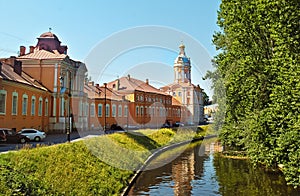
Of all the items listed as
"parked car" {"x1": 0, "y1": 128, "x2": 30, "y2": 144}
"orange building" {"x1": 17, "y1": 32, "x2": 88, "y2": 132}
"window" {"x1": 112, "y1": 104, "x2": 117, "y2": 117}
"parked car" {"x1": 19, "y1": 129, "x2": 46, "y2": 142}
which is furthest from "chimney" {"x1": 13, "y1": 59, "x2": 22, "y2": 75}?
"window" {"x1": 112, "y1": 104, "x2": 117, "y2": 117}

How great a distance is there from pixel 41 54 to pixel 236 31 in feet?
86.3

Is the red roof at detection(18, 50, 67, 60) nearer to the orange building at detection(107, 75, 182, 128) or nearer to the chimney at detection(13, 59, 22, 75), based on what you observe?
the chimney at detection(13, 59, 22, 75)

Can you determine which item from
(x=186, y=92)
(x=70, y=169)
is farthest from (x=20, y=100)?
(x=186, y=92)

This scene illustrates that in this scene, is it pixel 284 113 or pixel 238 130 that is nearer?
pixel 284 113

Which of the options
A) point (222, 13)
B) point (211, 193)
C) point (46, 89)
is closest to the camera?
point (211, 193)

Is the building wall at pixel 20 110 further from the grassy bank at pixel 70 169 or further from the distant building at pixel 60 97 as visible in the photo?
the grassy bank at pixel 70 169

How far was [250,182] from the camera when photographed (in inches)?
724

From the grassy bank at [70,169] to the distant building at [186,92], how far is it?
54.3 metres

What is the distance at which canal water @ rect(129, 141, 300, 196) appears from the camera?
16219 mm

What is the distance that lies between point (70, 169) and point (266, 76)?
10.6m

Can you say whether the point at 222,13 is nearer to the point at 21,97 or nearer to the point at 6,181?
the point at 6,181

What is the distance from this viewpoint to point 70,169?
49.2 ft

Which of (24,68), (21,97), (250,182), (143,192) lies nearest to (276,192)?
(250,182)

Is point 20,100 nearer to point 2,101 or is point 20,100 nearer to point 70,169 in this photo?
A: point 2,101
